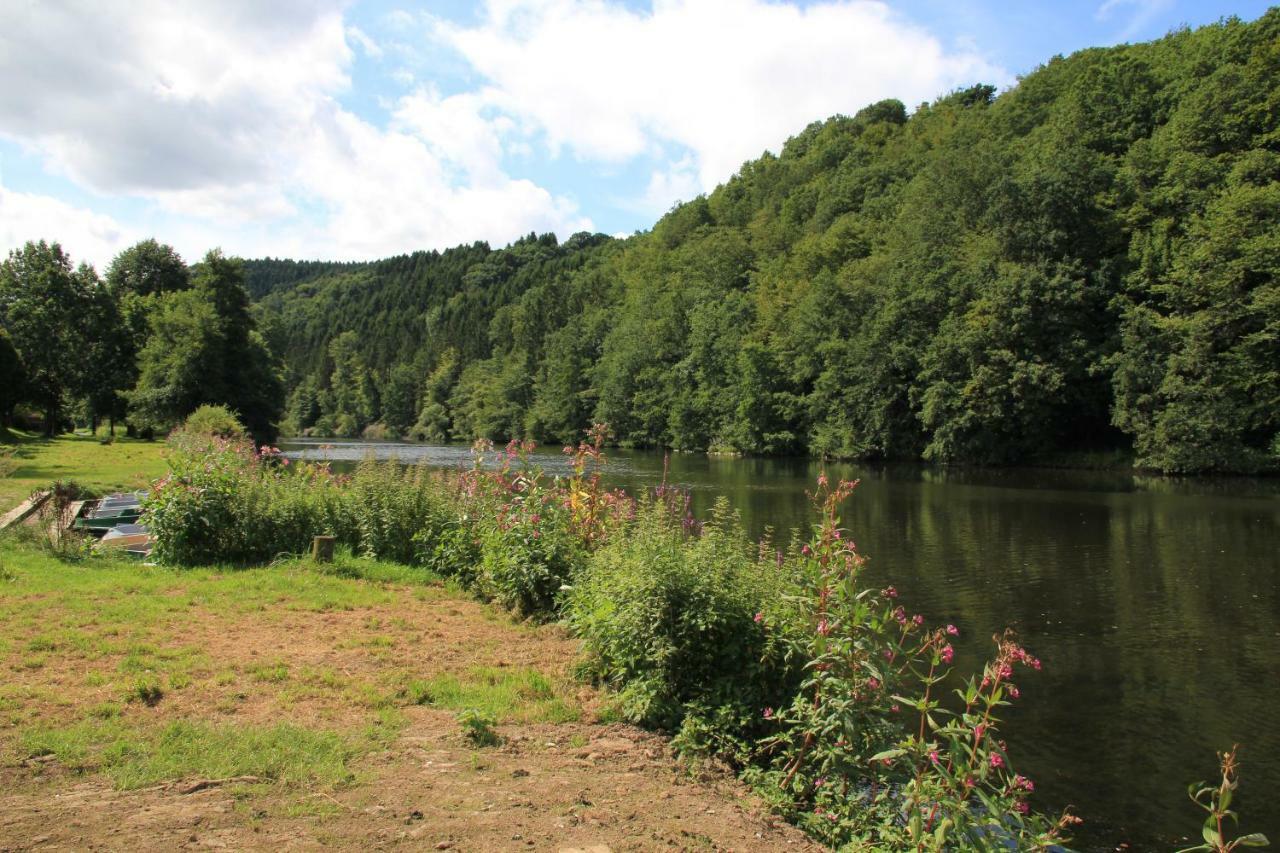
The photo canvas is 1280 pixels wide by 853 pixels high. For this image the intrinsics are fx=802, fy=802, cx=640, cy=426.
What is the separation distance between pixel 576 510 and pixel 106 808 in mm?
7011

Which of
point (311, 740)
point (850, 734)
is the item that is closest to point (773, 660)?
point (850, 734)

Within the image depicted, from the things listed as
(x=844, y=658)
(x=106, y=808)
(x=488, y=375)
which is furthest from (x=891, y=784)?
(x=488, y=375)

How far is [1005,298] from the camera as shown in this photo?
4697cm

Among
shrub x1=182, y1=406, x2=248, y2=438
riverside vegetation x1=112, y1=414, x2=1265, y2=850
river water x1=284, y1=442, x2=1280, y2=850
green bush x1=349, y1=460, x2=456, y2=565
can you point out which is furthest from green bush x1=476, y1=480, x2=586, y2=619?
shrub x1=182, y1=406, x2=248, y2=438

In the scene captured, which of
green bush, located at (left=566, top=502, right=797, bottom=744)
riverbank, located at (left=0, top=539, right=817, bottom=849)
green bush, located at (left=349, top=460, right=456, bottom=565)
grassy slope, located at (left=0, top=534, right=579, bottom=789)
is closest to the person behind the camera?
riverbank, located at (left=0, top=539, right=817, bottom=849)

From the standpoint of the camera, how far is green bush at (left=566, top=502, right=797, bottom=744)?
6793 mm

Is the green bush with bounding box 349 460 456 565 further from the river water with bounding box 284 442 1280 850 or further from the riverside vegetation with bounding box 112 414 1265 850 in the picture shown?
the riverside vegetation with bounding box 112 414 1265 850

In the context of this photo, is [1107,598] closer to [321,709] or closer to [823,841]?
[823,841]

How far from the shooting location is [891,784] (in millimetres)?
5930

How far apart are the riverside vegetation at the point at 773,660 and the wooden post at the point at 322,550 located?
191cm

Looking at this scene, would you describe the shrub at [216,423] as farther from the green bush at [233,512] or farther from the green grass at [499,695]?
the green grass at [499,695]

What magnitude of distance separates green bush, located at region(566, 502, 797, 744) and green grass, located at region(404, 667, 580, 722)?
62 cm

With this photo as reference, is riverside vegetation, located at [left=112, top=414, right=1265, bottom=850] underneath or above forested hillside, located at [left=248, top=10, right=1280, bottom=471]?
underneath

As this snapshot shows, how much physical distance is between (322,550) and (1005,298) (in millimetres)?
44429
